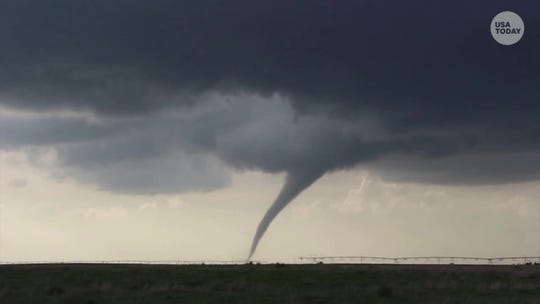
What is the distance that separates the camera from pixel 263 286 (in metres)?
53.1

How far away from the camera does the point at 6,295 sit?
47.7m

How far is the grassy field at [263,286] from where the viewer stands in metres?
46.7

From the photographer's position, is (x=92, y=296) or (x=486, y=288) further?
(x=486, y=288)

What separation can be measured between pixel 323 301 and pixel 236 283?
11065mm

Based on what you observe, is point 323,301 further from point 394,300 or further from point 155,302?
point 155,302

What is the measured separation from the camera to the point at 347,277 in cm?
6197

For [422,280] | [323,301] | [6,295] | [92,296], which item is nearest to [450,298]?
[323,301]

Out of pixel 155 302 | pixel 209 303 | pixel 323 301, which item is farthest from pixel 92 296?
pixel 323 301

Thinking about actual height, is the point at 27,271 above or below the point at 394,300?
above

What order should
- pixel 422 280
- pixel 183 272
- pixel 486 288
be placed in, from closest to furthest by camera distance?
pixel 486 288, pixel 422 280, pixel 183 272

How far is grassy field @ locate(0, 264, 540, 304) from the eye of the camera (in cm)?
4666

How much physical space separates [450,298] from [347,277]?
1606 cm

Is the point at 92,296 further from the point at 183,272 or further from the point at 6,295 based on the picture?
the point at 183,272

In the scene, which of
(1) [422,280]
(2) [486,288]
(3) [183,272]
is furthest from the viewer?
(3) [183,272]
